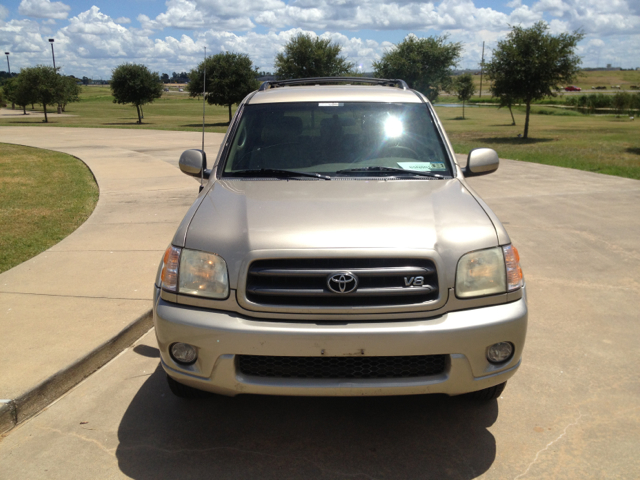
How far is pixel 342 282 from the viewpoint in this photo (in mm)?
2916

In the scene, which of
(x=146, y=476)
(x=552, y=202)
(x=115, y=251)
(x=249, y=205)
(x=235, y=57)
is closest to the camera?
→ (x=146, y=476)

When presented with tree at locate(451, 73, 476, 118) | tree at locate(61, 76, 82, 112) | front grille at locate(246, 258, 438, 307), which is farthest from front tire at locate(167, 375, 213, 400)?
tree at locate(451, 73, 476, 118)

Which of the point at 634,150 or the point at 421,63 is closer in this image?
the point at 634,150

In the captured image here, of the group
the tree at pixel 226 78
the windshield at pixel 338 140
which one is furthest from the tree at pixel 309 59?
the windshield at pixel 338 140

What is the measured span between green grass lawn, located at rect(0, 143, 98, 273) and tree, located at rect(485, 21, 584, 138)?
22.7 m

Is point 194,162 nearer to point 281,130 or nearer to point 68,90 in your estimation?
point 281,130

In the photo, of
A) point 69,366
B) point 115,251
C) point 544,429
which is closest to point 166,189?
point 115,251

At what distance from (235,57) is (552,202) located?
130 ft

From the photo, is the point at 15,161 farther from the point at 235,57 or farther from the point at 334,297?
the point at 235,57

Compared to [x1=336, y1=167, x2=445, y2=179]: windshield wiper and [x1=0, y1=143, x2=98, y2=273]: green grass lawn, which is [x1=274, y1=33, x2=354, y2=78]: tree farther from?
[x1=336, y1=167, x2=445, y2=179]: windshield wiper

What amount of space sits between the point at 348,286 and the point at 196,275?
0.79 meters

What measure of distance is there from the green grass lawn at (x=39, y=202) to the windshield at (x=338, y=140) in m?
3.48

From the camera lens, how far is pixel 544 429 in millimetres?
3369

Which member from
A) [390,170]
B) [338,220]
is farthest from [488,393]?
[390,170]
